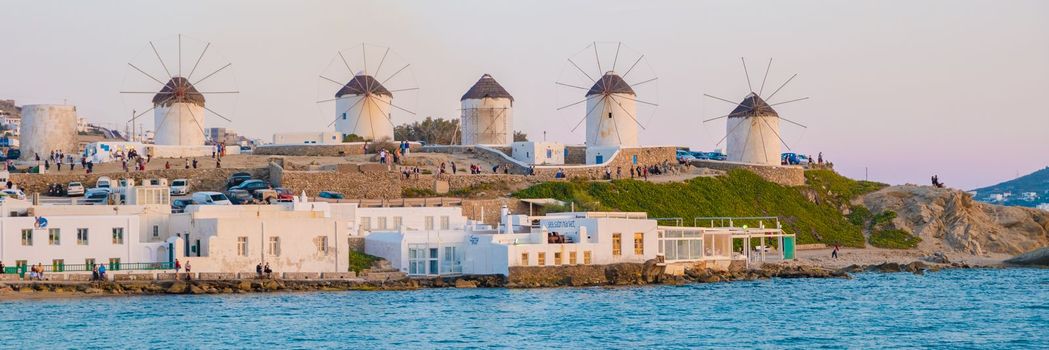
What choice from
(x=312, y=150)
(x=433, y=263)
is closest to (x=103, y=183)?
(x=433, y=263)

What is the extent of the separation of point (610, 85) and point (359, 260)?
3149cm

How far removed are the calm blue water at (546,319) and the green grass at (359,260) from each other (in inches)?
124

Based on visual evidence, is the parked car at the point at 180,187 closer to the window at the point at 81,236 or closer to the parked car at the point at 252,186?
the parked car at the point at 252,186

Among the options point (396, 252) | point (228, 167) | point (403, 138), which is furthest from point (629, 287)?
point (403, 138)

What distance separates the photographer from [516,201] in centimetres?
6819

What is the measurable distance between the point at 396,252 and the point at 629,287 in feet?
26.3

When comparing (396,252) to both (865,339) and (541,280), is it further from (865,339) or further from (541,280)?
(865,339)

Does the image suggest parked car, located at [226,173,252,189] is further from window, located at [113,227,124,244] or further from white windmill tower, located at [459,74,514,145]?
white windmill tower, located at [459,74,514,145]

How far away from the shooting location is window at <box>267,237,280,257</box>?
55.1 meters

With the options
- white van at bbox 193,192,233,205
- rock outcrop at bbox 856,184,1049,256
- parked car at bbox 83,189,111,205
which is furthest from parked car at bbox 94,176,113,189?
rock outcrop at bbox 856,184,1049,256

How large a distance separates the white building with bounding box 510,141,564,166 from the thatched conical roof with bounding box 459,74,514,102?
21.5 ft

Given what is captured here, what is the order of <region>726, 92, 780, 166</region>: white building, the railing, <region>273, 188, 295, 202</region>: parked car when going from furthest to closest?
1. <region>726, 92, 780, 166</region>: white building
2. <region>273, 188, 295, 202</region>: parked car
3. the railing

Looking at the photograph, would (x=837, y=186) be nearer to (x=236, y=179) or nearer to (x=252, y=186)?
(x=236, y=179)

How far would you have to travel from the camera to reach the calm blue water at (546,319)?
4288 cm
